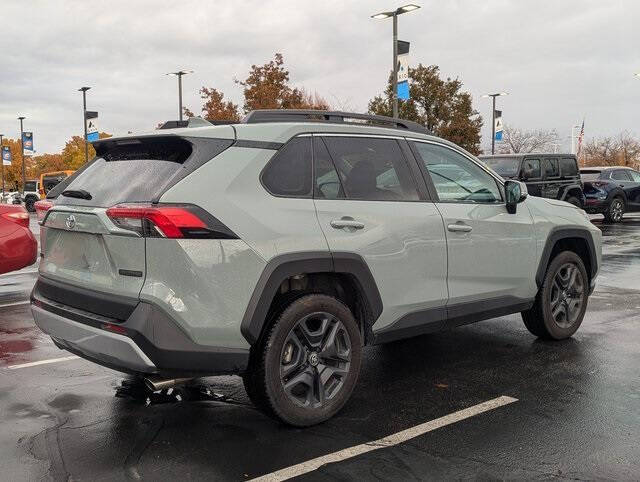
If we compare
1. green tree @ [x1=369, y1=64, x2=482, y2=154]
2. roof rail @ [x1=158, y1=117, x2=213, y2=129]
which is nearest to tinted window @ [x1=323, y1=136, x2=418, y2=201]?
roof rail @ [x1=158, y1=117, x2=213, y2=129]

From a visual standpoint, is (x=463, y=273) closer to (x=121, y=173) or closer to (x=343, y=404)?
(x=343, y=404)

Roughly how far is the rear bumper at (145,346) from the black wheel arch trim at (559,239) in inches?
116

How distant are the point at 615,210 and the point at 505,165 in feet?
20.6

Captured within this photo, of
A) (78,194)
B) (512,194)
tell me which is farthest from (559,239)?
(78,194)

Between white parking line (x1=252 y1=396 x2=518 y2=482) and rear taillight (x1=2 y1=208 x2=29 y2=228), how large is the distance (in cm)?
512

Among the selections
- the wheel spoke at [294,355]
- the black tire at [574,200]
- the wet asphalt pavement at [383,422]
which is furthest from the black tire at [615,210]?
the wheel spoke at [294,355]

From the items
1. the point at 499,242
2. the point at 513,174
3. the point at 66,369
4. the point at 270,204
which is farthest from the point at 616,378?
the point at 513,174

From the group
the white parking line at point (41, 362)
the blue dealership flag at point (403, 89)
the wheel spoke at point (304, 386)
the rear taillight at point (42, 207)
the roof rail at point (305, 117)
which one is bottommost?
the white parking line at point (41, 362)

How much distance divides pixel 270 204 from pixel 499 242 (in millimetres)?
2101

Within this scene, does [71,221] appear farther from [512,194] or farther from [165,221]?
[512,194]

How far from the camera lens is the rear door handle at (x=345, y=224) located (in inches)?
152

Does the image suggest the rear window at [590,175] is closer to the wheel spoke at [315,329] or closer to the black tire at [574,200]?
the black tire at [574,200]

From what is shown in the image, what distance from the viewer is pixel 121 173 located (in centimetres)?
375

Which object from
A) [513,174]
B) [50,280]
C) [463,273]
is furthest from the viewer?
[513,174]
